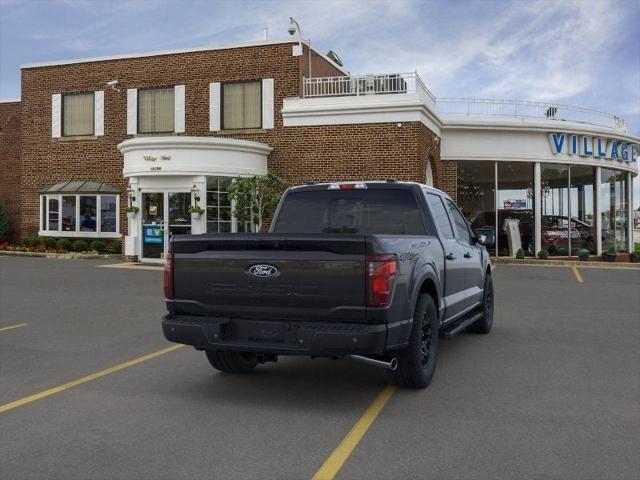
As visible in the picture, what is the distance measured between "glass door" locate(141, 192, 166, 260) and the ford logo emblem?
15.3 metres

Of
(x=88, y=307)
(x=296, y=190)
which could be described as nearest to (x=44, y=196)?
(x=88, y=307)

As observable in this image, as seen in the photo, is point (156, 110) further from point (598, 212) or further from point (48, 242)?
point (598, 212)

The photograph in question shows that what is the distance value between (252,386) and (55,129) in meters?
21.6

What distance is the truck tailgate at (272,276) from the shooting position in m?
4.80

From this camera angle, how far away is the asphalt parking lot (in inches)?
155

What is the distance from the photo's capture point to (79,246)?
73.9 feet

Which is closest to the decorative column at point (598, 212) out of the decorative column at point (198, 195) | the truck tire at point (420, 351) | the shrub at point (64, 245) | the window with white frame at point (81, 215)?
Answer: the decorative column at point (198, 195)

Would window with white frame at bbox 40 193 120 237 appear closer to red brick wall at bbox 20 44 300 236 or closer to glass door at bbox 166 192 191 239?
red brick wall at bbox 20 44 300 236

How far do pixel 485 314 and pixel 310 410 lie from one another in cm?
A: 416

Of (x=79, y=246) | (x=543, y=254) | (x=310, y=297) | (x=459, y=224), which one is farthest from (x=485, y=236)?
(x=79, y=246)

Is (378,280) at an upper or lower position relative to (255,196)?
lower

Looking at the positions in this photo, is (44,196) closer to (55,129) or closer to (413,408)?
(55,129)

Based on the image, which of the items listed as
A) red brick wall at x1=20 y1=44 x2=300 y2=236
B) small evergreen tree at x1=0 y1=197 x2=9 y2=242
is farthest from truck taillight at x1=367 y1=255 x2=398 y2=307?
small evergreen tree at x1=0 y1=197 x2=9 y2=242

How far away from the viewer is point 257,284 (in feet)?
16.5
